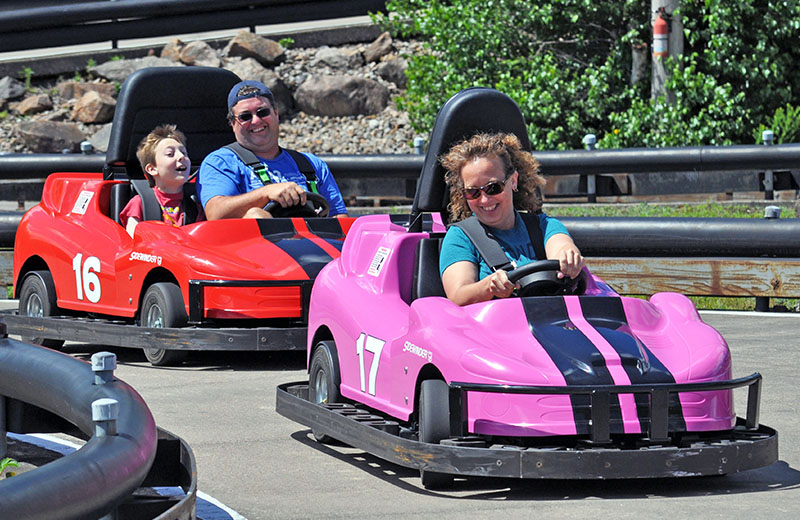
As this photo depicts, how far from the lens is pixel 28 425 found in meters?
4.82

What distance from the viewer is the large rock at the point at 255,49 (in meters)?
20.0

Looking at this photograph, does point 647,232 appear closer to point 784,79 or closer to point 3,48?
point 784,79

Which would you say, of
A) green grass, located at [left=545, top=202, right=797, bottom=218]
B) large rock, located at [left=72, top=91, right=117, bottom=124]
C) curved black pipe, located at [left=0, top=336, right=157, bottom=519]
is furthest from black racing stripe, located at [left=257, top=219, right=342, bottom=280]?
large rock, located at [left=72, top=91, right=117, bottom=124]

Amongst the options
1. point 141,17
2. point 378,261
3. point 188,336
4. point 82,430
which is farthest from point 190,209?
point 141,17

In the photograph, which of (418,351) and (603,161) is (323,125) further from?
(418,351)

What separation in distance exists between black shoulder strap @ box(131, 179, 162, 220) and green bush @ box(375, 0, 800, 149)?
7.50 meters

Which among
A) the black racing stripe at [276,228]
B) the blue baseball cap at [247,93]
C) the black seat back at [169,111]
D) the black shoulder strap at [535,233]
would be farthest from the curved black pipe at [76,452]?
the black seat back at [169,111]

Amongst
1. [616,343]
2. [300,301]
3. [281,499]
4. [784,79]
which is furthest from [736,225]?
[784,79]

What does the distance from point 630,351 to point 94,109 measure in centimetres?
1537

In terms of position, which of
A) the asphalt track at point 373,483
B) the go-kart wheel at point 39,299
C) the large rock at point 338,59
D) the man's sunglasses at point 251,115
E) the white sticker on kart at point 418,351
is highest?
the large rock at point 338,59

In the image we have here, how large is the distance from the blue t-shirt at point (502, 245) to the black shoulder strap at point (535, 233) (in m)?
0.01

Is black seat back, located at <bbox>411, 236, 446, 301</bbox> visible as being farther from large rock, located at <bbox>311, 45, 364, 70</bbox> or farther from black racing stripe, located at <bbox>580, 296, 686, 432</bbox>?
large rock, located at <bbox>311, 45, 364, 70</bbox>

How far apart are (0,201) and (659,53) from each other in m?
6.65

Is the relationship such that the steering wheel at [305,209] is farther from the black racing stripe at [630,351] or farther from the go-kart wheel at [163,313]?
the black racing stripe at [630,351]
